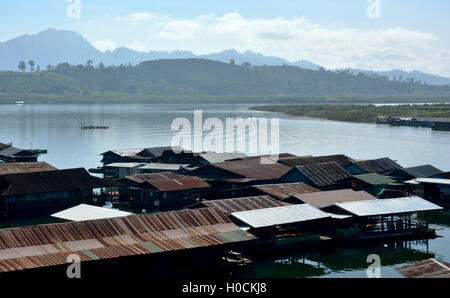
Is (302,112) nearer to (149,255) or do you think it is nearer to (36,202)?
(36,202)

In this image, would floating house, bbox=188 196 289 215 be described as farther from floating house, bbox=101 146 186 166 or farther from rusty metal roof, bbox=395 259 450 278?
floating house, bbox=101 146 186 166

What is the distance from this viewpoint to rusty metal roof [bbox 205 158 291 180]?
139 feet

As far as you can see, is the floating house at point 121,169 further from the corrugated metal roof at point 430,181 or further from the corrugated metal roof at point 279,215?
the corrugated metal roof at point 279,215

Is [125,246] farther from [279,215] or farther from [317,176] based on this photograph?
[317,176]

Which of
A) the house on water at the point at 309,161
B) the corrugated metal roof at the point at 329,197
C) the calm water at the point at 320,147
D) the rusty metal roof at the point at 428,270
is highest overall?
the rusty metal roof at the point at 428,270

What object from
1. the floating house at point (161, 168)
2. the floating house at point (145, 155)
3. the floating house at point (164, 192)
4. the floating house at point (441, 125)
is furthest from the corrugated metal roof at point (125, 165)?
the floating house at point (441, 125)

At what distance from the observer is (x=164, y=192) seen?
127ft

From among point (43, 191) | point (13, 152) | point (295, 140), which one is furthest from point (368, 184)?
point (295, 140)

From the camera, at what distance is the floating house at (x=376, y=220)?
30734mm

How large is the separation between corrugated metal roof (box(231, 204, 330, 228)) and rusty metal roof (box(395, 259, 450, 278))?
10049 millimetres

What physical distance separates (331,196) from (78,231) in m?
16.1

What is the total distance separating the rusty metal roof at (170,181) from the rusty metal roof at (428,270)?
22596 mm

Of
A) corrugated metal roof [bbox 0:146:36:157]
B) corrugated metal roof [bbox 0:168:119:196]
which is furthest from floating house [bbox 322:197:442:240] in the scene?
corrugated metal roof [bbox 0:146:36:157]
